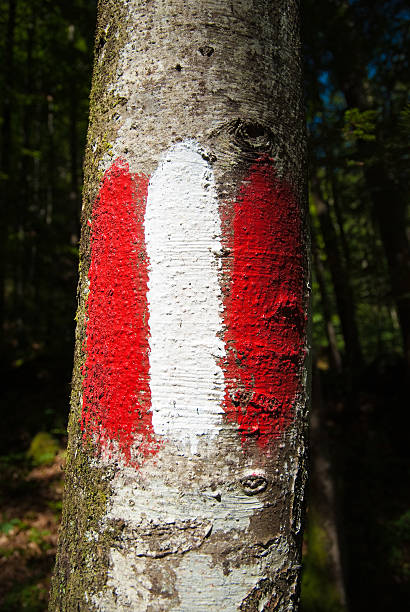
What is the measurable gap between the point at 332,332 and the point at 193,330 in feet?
30.8

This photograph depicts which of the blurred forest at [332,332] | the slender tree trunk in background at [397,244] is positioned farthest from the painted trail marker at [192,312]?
the slender tree trunk in background at [397,244]

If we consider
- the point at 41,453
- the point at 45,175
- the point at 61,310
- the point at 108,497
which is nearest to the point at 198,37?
the point at 108,497

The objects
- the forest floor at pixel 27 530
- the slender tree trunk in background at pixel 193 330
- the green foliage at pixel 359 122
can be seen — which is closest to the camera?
the slender tree trunk in background at pixel 193 330

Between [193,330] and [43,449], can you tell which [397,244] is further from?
[43,449]

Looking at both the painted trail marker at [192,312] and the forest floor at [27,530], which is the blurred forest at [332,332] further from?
the painted trail marker at [192,312]

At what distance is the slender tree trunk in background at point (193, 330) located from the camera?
0.64 metres

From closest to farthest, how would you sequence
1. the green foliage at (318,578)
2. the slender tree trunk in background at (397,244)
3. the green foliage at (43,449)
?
the green foliage at (318,578) < the slender tree trunk in background at (397,244) < the green foliage at (43,449)

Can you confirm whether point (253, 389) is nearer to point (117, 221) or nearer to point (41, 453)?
point (117, 221)

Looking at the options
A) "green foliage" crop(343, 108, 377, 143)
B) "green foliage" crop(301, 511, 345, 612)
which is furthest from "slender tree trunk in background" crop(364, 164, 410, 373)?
"green foliage" crop(343, 108, 377, 143)

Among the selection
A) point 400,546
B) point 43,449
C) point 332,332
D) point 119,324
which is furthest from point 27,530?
point 332,332

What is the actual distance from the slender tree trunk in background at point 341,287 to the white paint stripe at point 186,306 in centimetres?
506

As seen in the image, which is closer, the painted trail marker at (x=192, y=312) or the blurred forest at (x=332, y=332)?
the painted trail marker at (x=192, y=312)

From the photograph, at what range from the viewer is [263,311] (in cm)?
70

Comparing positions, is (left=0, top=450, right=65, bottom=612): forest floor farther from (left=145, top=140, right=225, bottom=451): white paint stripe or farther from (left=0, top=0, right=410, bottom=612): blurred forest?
(left=145, top=140, right=225, bottom=451): white paint stripe
